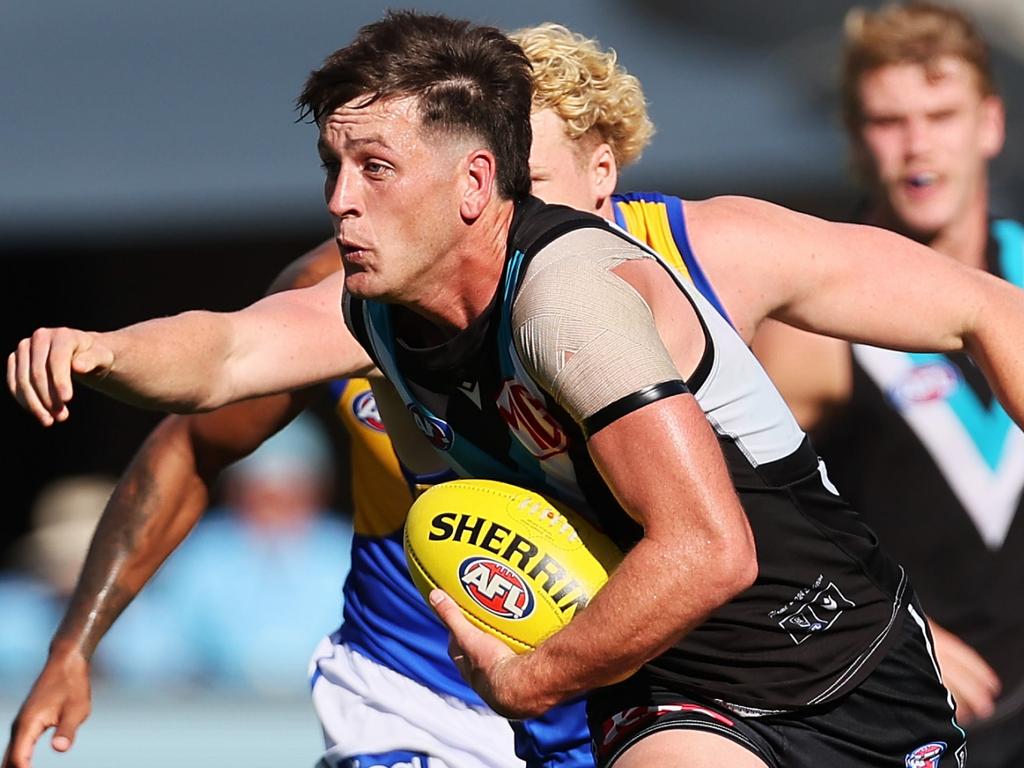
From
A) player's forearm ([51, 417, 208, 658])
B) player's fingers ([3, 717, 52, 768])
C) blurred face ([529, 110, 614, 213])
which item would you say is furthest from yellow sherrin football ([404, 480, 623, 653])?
player's forearm ([51, 417, 208, 658])

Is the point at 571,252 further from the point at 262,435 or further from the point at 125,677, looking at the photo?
the point at 125,677

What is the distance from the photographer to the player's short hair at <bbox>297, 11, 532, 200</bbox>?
291 cm

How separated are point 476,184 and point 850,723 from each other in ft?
3.86

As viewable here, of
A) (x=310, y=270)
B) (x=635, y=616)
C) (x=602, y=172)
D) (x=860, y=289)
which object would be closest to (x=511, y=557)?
(x=635, y=616)

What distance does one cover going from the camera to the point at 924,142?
17.6ft

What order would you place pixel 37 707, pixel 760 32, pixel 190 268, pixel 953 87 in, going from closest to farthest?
pixel 37 707 < pixel 953 87 < pixel 760 32 < pixel 190 268

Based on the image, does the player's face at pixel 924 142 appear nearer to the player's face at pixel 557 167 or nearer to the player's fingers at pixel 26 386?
the player's face at pixel 557 167

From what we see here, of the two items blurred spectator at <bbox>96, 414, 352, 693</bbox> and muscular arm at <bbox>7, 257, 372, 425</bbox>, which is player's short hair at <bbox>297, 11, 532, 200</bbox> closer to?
muscular arm at <bbox>7, 257, 372, 425</bbox>

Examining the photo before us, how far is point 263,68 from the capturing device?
1095 cm

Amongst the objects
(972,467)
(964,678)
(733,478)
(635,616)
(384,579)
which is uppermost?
(733,478)

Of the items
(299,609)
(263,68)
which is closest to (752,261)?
(299,609)

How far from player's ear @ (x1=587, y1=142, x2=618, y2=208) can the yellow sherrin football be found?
0.95 meters

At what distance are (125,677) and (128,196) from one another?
3035 millimetres

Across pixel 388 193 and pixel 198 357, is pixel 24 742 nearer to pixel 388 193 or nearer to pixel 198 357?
pixel 198 357
